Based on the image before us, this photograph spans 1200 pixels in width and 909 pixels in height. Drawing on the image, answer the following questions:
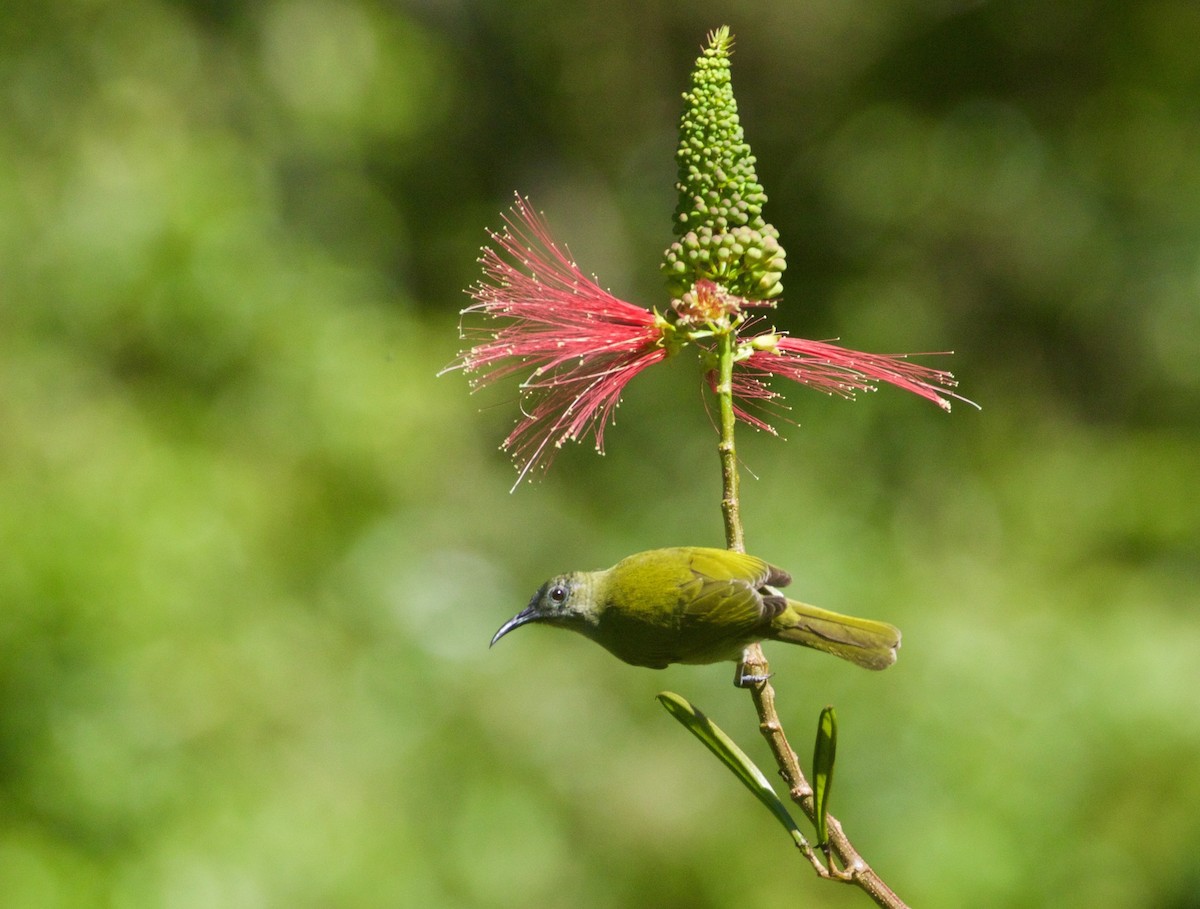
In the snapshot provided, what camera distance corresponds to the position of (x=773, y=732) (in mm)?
1271

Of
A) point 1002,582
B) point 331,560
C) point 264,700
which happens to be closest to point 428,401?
point 331,560

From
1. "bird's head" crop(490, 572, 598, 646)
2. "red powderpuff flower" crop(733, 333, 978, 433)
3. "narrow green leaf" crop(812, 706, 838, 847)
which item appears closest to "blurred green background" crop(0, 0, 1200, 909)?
"bird's head" crop(490, 572, 598, 646)

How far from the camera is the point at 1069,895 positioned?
5.32 metres

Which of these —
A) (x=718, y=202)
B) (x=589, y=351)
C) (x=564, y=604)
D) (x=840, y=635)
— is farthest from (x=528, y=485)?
(x=718, y=202)

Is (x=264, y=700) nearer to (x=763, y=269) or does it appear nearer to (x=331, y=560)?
(x=331, y=560)

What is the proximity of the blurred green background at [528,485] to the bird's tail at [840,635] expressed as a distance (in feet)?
10.7

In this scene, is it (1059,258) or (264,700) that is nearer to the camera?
(264,700)

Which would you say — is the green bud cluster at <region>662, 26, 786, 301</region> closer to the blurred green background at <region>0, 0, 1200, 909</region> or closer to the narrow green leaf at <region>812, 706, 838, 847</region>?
the narrow green leaf at <region>812, 706, 838, 847</region>

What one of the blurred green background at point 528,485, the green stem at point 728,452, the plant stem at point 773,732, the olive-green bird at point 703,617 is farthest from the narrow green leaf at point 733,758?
the blurred green background at point 528,485

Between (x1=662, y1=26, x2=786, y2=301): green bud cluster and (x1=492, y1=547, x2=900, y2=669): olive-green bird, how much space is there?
24.7 inches

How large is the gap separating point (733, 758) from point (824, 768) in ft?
0.27

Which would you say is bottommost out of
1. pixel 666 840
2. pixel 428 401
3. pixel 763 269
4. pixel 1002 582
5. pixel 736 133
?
pixel 666 840

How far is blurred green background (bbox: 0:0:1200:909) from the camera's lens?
205 inches

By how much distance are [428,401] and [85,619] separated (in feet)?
7.26
